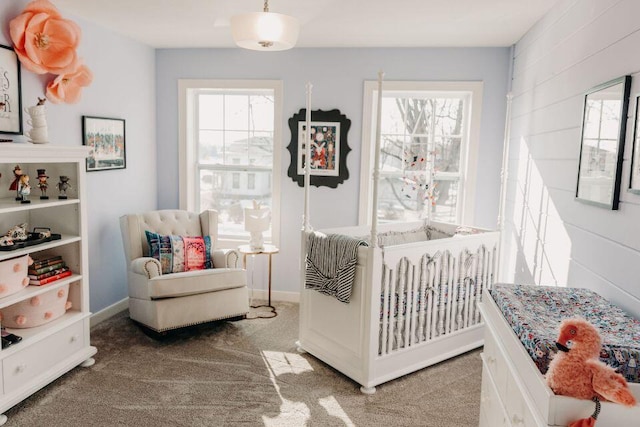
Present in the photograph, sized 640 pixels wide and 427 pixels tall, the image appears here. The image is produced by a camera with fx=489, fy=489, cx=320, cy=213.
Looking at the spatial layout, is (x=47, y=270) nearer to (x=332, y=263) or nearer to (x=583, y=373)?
(x=332, y=263)

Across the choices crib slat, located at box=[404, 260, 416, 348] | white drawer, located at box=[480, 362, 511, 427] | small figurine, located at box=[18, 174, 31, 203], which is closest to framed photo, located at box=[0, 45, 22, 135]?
small figurine, located at box=[18, 174, 31, 203]

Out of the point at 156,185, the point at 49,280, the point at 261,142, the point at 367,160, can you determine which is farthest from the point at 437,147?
the point at 49,280

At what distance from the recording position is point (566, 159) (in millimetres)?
2766

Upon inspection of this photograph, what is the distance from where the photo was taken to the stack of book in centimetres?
299

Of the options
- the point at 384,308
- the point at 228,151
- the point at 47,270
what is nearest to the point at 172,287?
the point at 47,270

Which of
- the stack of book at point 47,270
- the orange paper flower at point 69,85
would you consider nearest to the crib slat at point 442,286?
the stack of book at point 47,270

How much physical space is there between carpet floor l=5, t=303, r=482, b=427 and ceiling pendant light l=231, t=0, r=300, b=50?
202 centimetres

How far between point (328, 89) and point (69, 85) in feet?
7.04

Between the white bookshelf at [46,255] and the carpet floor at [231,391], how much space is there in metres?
0.12

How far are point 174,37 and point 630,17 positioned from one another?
3.43m

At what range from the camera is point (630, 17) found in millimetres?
2045

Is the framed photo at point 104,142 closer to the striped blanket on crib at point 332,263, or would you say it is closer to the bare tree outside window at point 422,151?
the striped blanket on crib at point 332,263

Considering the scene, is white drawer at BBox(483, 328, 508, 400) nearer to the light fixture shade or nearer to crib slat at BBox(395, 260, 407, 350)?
crib slat at BBox(395, 260, 407, 350)

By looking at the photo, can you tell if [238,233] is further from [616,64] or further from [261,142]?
[616,64]
